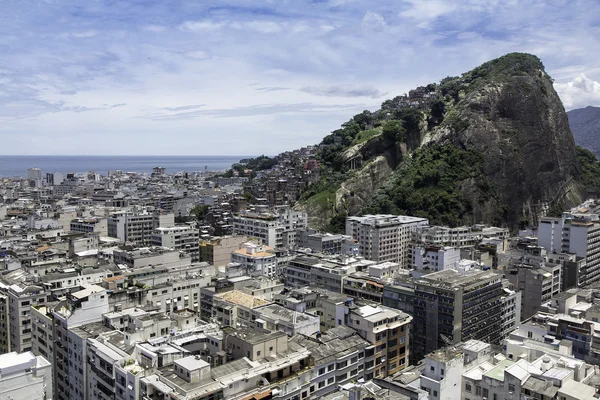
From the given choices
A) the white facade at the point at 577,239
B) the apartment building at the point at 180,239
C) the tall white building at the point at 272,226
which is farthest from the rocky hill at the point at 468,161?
the apartment building at the point at 180,239

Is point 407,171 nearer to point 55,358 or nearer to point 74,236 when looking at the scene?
point 74,236

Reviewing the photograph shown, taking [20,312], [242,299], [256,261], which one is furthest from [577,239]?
[20,312]

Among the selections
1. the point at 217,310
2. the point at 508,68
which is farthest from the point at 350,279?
the point at 508,68

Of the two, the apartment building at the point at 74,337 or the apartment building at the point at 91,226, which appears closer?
the apartment building at the point at 74,337

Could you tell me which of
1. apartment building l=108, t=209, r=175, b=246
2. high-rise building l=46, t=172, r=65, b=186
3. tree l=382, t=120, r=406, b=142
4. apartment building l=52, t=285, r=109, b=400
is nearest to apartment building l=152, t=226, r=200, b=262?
apartment building l=108, t=209, r=175, b=246

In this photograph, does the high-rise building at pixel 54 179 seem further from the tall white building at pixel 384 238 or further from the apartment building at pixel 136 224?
the tall white building at pixel 384 238

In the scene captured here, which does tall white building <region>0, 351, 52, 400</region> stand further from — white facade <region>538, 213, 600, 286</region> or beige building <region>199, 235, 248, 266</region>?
white facade <region>538, 213, 600, 286</region>

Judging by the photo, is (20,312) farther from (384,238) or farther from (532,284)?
(384,238)
